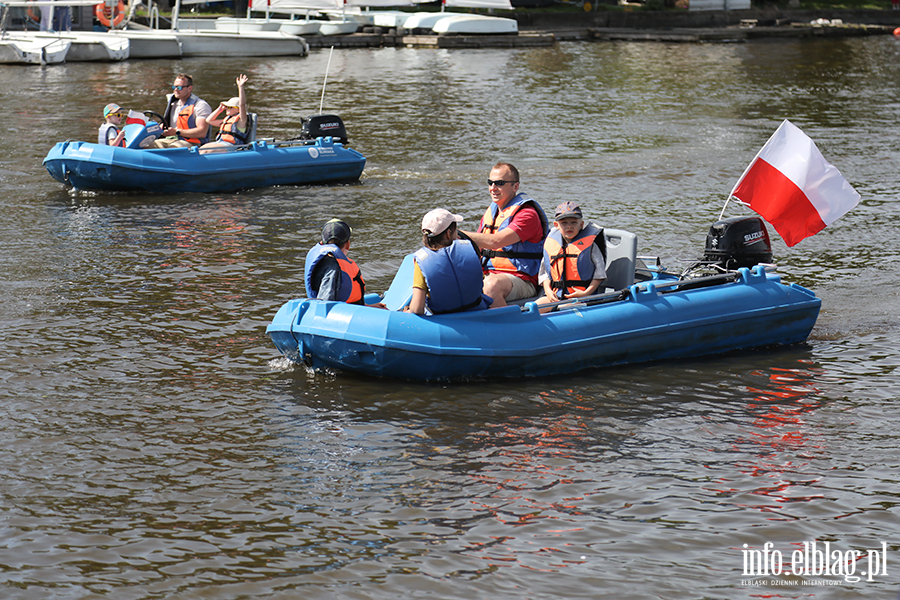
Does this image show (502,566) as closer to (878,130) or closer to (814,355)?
(814,355)

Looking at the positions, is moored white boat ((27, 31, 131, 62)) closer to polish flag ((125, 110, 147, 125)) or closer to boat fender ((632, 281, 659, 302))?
polish flag ((125, 110, 147, 125))

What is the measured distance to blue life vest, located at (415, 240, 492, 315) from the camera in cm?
716

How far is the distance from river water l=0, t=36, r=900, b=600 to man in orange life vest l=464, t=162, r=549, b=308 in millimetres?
846

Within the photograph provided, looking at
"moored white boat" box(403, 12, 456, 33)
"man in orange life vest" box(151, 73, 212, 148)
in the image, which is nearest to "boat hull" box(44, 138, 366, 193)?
"man in orange life vest" box(151, 73, 212, 148)

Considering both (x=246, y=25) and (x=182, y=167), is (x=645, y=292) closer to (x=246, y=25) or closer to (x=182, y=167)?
(x=182, y=167)

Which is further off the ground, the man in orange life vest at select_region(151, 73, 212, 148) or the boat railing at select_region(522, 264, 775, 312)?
the man in orange life vest at select_region(151, 73, 212, 148)

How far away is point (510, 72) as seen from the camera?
30.3 m

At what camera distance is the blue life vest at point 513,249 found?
7984mm

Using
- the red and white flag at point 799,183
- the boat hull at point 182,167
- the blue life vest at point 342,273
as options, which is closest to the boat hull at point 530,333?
the blue life vest at point 342,273

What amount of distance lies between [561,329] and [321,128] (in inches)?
345

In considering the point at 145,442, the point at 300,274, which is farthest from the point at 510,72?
the point at 145,442

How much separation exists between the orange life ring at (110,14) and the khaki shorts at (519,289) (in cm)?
3118

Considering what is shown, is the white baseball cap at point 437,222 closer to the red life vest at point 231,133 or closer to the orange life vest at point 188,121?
the orange life vest at point 188,121

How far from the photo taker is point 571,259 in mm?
7867
